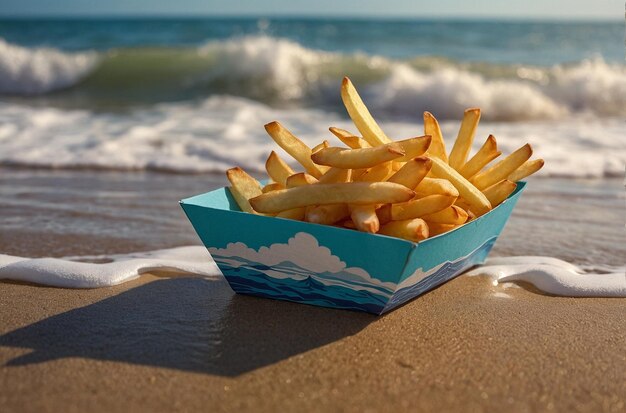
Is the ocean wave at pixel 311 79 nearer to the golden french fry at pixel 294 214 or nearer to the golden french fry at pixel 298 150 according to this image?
the golden french fry at pixel 298 150

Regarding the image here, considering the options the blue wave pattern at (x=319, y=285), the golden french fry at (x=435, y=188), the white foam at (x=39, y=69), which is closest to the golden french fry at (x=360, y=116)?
the golden french fry at (x=435, y=188)

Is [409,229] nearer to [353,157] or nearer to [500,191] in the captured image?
[353,157]

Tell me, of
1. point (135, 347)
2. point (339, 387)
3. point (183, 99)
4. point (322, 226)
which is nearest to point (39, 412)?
point (135, 347)

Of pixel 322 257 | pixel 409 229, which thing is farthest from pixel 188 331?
pixel 409 229

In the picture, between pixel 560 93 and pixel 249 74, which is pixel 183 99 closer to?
pixel 249 74

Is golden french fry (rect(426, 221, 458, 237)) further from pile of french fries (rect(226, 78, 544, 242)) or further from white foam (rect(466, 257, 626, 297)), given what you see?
white foam (rect(466, 257, 626, 297))

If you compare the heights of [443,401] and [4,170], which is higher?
[443,401]
